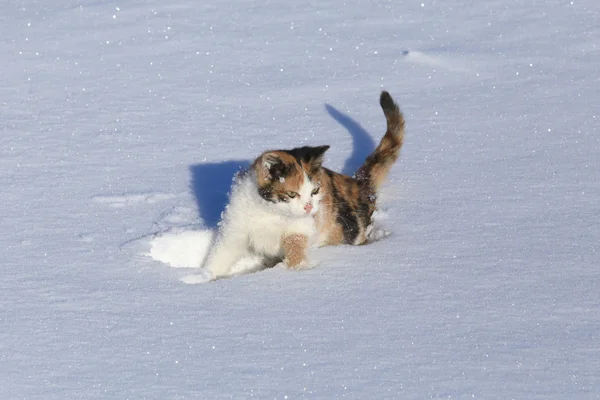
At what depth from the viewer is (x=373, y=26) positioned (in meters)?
8.28

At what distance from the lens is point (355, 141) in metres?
6.37

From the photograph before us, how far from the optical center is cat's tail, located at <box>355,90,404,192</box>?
5.54m

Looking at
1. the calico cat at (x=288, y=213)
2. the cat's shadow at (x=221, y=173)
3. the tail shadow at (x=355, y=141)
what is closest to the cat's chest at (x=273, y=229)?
the calico cat at (x=288, y=213)

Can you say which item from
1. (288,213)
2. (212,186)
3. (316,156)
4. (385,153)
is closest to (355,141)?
(385,153)

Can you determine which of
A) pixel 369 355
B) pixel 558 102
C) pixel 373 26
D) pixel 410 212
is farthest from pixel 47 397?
pixel 373 26

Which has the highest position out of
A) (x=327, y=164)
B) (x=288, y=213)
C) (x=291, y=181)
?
(x=291, y=181)

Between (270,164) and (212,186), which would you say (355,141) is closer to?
(212,186)

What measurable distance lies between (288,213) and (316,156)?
31cm

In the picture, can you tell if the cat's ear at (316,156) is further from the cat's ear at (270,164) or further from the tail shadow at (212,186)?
the tail shadow at (212,186)

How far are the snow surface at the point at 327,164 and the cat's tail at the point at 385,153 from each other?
120 millimetres

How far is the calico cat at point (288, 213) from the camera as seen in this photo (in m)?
4.77

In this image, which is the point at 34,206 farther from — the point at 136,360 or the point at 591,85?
the point at 591,85

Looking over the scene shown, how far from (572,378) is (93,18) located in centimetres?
628

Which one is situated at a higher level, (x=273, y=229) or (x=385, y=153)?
(x=385, y=153)
